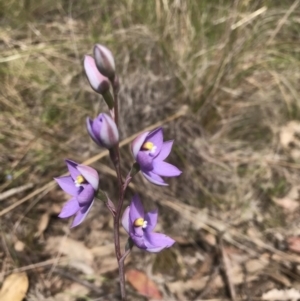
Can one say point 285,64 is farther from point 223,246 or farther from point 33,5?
point 33,5

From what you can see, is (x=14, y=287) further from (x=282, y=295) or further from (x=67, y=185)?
(x=282, y=295)

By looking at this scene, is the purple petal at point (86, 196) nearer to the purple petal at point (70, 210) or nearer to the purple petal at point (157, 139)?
the purple petal at point (70, 210)

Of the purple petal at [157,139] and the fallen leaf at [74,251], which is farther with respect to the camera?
the fallen leaf at [74,251]

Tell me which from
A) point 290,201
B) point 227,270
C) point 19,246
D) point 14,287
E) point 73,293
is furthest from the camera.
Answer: point 290,201

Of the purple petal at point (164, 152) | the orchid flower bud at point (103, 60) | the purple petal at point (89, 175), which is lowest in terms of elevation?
the purple petal at point (164, 152)

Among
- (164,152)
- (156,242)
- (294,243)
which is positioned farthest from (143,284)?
(164,152)

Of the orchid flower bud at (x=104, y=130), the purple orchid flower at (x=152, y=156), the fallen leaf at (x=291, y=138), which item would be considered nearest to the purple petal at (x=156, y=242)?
the purple orchid flower at (x=152, y=156)
